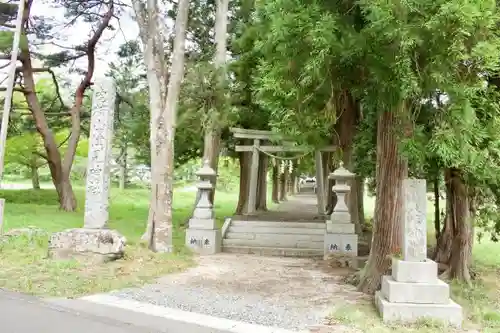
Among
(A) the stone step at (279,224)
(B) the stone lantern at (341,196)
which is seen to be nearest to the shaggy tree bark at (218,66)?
(A) the stone step at (279,224)

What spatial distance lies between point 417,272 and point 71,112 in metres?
18.1

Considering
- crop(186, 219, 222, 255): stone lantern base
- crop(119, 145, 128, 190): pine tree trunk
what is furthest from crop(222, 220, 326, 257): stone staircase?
crop(119, 145, 128, 190): pine tree trunk

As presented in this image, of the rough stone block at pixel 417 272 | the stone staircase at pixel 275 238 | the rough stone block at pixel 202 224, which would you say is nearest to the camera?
the rough stone block at pixel 417 272

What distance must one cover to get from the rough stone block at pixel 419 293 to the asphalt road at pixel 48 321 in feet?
10.1

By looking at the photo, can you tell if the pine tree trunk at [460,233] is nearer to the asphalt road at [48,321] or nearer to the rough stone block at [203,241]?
the rough stone block at [203,241]

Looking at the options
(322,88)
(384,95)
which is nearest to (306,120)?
(322,88)

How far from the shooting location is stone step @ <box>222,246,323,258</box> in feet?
39.9

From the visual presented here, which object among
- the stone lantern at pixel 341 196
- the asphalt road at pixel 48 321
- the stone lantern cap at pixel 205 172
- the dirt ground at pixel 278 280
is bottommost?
the dirt ground at pixel 278 280

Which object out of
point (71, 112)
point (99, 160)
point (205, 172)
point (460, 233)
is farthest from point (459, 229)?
point (71, 112)

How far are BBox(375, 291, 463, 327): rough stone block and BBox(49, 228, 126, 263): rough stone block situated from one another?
4.88m

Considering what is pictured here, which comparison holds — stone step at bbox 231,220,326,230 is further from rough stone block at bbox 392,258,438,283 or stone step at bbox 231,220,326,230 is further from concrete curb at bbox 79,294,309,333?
concrete curb at bbox 79,294,309,333

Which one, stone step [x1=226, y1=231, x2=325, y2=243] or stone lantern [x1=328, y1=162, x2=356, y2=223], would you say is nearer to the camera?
stone lantern [x1=328, y1=162, x2=356, y2=223]

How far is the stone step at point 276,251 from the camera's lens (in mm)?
12172

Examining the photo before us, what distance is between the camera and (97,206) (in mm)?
8312
